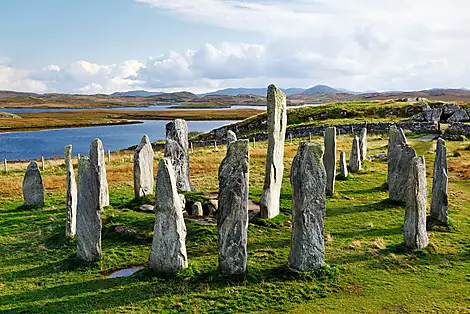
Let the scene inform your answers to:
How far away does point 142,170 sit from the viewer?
2152 cm

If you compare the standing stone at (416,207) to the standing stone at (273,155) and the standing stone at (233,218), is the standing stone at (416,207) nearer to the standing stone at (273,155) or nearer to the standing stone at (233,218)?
the standing stone at (273,155)

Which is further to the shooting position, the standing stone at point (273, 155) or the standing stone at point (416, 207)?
the standing stone at point (273, 155)

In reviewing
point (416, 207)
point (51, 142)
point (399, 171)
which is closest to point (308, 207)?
point (416, 207)

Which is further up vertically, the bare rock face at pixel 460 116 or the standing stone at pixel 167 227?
Answer: the bare rock face at pixel 460 116

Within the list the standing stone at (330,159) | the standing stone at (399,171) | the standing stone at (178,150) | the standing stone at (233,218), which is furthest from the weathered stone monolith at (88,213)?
the standing stone at (399,171)

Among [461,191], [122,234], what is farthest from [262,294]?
[461,191]

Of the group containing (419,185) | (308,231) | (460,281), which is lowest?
(460,281)

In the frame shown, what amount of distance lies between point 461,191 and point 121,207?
58.1 feet

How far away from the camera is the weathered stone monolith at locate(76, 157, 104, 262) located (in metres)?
14.2

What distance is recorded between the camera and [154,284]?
41.8 feet

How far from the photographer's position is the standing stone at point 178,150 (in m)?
22.6

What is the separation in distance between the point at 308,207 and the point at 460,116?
177ft

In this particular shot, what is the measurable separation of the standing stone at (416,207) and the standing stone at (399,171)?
4.74m

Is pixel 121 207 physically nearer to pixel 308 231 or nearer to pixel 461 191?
pixel 308 231
